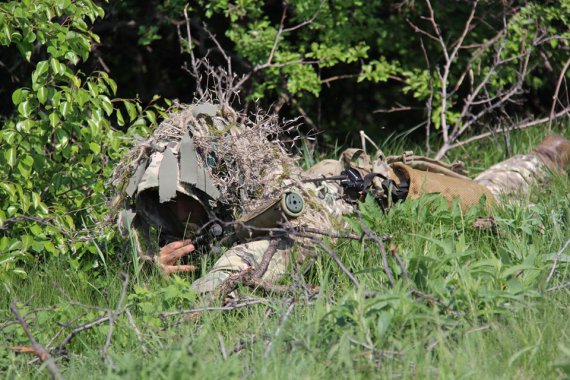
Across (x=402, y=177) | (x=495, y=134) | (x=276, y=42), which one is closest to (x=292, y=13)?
(x=276, y=42)

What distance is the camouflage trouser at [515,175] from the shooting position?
5.08 metres

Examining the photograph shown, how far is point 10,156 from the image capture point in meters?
4.22

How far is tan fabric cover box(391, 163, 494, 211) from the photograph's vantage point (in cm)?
445

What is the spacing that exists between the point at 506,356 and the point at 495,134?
3.59 metres

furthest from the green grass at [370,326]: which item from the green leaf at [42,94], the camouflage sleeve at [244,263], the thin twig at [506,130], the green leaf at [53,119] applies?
the thin twig at [506,130]

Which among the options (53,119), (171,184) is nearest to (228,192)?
(171,184)

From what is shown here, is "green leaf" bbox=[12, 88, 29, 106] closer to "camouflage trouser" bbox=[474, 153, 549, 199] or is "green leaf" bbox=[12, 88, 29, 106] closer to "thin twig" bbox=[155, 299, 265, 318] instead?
"thin twig" bbox=[155, 299, 265, 318]

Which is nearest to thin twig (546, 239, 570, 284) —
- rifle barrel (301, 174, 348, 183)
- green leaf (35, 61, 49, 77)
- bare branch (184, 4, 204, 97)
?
rifle barrel (301, 174, 348, 183)

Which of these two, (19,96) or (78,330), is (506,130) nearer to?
(19,96)

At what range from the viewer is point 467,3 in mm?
6766

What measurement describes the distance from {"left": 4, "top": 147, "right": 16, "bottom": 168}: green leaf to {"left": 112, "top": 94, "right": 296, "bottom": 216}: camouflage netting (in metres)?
0.52

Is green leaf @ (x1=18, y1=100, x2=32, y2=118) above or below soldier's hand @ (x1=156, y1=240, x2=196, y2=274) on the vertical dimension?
above

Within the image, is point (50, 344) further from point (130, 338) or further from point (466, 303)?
point (466, 303)

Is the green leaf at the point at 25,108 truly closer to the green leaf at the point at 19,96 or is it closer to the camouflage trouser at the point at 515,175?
the green leaf at the point at 19,96
